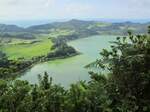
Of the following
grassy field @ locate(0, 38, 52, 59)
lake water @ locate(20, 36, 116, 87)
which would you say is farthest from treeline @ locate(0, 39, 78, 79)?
grassy field @ locate(0, 38, 52, 59)

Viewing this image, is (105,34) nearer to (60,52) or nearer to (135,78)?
(60,52)

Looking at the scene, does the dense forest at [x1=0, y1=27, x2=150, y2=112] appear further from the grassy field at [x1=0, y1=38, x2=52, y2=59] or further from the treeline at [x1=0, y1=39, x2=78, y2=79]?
the grassy field at [x1=0, y1=38, x2=52, y2=59]

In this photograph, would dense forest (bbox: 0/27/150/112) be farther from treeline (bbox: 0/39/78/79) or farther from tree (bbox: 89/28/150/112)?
treeline (bbox: 0/39/78/79)

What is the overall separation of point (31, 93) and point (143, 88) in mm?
10525

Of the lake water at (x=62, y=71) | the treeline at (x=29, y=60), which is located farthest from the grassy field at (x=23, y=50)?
the lake water at (x=62, y=71)

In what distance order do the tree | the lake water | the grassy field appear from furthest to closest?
1. the grassy field
2. the lake water
3. the tree

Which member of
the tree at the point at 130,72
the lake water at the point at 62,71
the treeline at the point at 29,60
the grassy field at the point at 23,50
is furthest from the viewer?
the grassy field at the point at 23,50

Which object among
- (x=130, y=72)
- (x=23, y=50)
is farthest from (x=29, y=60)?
(x=130, y=72)

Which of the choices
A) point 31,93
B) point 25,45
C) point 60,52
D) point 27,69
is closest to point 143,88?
point 31,93

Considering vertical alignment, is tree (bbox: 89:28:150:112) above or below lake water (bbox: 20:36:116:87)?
above

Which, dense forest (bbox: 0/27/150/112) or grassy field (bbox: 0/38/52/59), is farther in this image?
grassy field (bbox: 0/38/52/59)

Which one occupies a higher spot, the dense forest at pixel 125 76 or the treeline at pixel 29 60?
the dense forest at pixel 125 76

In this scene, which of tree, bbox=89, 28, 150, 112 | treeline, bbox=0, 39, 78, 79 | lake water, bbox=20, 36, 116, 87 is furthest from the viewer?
treeline, bbox=0, 39, 78, 79

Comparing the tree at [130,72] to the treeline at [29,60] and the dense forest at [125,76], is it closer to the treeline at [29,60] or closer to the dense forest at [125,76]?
the dense forest at [125,76]
